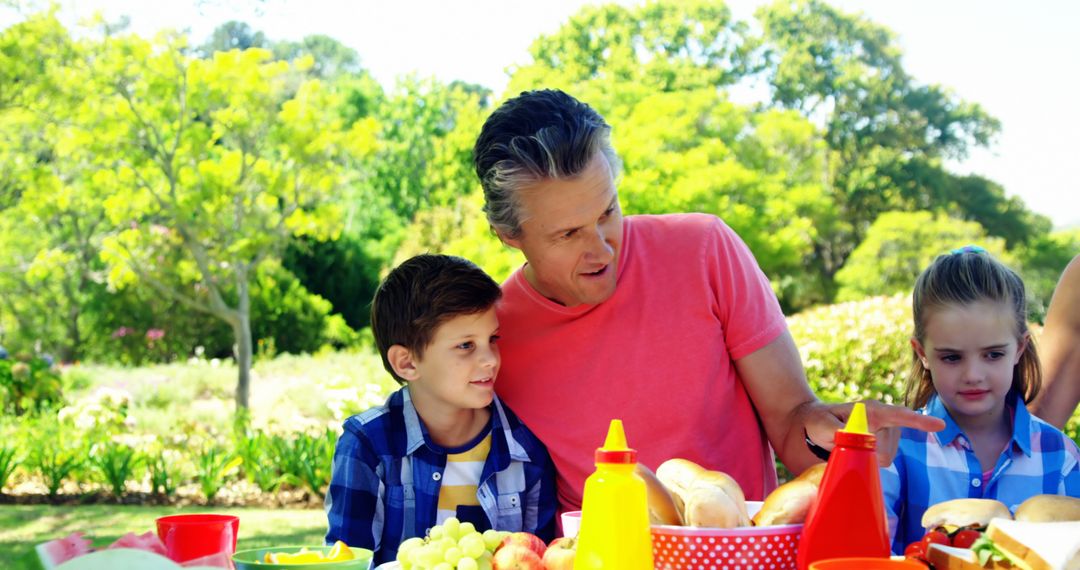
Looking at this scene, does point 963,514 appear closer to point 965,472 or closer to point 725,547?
point 725,547

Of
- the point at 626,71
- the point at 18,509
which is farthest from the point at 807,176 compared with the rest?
the point at 18,509

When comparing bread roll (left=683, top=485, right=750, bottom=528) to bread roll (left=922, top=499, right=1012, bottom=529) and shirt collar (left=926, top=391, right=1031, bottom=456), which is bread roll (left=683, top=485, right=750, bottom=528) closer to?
bread roll (left=922, top=499, right=1012, bottom=529)

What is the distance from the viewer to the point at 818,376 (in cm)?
766

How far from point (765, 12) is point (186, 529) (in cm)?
3531

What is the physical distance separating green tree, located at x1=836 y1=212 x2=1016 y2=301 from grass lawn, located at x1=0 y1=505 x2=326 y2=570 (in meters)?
20.5

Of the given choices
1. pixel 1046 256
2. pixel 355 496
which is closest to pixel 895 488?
pixel 355 496

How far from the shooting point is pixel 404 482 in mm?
2291

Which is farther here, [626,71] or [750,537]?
Result: [626,71]

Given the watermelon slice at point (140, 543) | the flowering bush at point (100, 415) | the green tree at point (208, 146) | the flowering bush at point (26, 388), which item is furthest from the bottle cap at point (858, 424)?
the green tree at point (208, 146)

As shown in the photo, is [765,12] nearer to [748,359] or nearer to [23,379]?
[23,379]

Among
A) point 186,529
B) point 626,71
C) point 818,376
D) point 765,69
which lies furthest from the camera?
point 765,69

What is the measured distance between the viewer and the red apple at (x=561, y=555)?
1.54 metres

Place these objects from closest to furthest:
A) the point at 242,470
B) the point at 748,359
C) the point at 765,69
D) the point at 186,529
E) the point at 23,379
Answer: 1. the point at 186,529
2. the point at 748,359
3. the point at 242,470
4. the point at 23,379
5. the point at 765,69

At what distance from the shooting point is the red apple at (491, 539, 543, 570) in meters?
1.59
